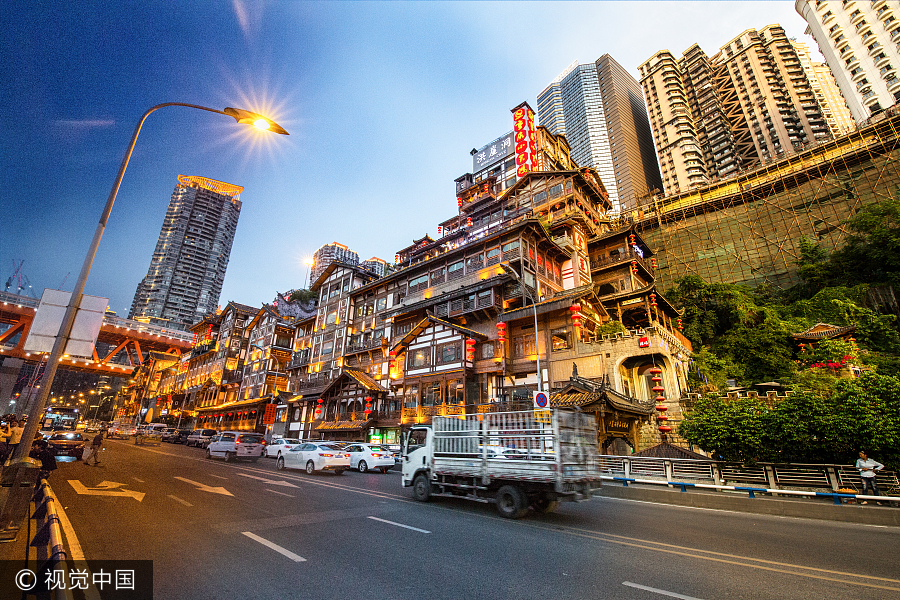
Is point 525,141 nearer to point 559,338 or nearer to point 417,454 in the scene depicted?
point 559,338

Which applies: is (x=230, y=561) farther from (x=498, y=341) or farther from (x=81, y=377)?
(x=81, y=377)

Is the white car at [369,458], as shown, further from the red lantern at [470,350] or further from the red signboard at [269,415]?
the red signboard at [269,415]

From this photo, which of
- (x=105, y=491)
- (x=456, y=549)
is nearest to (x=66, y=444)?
(x=105, y=491)

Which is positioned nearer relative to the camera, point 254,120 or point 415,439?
point 254,120

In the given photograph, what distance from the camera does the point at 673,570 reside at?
6113mm

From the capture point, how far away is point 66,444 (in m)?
21.6

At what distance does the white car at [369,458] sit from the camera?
22859 millimetres

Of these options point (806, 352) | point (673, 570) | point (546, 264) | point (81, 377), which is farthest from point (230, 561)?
point (81, 377)

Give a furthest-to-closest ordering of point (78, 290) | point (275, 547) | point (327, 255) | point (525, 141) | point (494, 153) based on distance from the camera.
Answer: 1. point (327, 255)
2. point (494, 153)
3. point (525, 141)
4. point (78, 290)
5. point (275, 547)

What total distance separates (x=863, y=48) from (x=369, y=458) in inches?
4034

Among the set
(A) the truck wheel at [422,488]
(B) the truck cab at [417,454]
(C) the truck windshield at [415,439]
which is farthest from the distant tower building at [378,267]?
(A) the truck wheel at [422,488]

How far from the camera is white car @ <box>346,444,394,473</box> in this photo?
75.0 ft

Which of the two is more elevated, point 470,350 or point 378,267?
point 378,267

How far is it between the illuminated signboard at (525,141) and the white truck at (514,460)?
41.9 m
